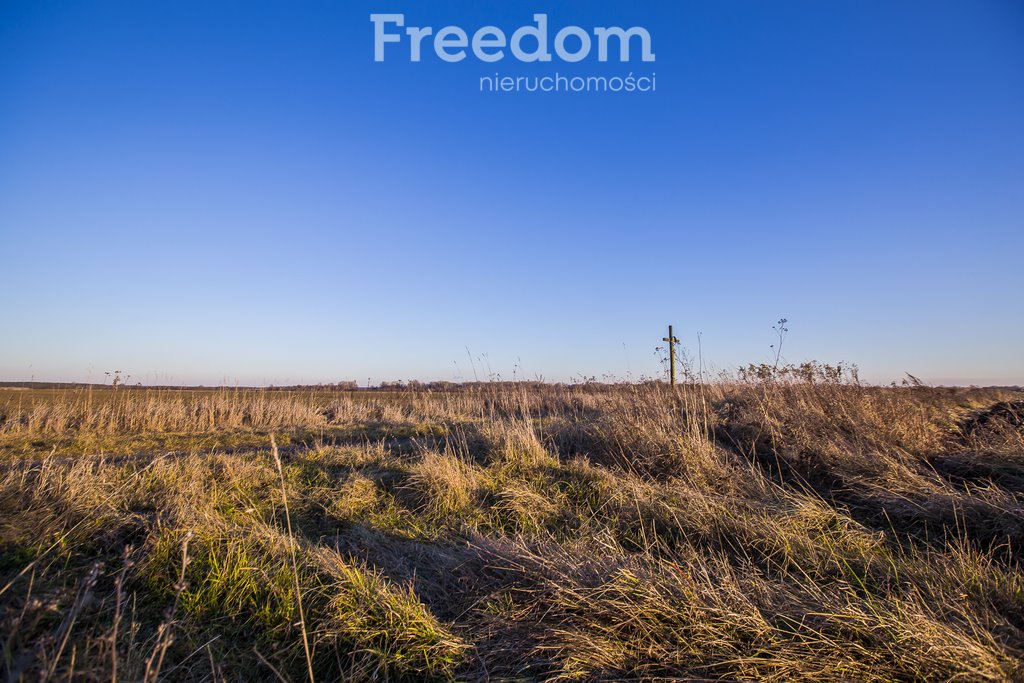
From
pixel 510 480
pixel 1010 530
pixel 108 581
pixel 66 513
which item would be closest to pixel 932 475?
pixel 1010 530

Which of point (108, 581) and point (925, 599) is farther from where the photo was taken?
point (108, 581)

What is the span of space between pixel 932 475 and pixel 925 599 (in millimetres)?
2867

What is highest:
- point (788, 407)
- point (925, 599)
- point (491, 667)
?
point (788, 407)

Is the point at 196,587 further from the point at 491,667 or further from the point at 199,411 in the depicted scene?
the point at 199,411

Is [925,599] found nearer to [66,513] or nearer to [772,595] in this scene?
[772,595]

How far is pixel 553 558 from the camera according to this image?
3068 mm

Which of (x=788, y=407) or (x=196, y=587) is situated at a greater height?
(x=788, y=407)

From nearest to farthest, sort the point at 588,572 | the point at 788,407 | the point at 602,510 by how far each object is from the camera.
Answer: the point at 588,572, the point at 602,510, the point at 788,407

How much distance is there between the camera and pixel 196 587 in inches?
118

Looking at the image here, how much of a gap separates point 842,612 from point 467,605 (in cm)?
189

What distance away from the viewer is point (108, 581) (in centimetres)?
310

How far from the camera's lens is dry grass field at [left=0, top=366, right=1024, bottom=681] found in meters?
2.23

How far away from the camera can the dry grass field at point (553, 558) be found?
2234 millimetres

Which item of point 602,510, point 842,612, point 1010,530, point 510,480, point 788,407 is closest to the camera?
point 842,612
